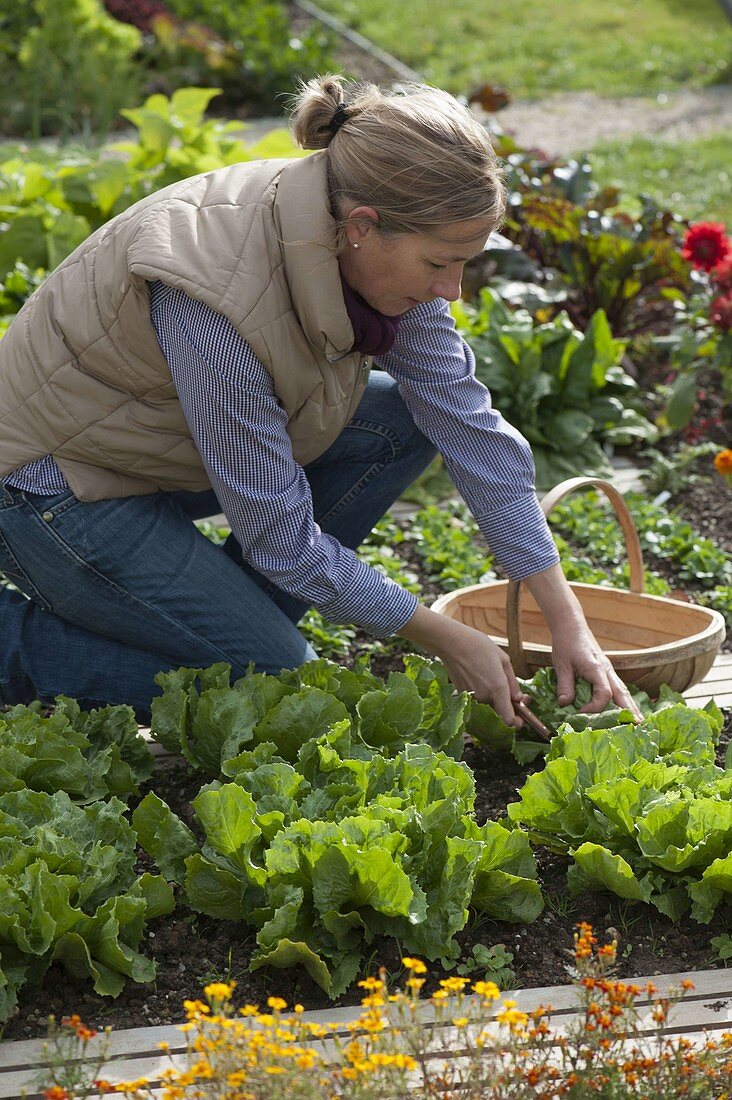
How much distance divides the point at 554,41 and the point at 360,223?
9.22 m

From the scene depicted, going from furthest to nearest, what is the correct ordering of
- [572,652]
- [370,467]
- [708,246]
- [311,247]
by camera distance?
[708,246]
[370,467]
[572,652]
[311,247]

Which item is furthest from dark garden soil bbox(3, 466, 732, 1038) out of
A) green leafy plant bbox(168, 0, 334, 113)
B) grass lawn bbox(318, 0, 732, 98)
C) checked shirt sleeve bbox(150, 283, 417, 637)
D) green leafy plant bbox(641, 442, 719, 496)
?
grass lawn bbox(318, 0, 732, 98)

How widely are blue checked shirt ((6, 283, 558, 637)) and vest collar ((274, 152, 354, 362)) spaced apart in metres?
0.13

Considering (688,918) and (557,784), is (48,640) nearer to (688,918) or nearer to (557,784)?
(557,784)

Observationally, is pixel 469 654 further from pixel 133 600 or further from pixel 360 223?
pixel 360 223

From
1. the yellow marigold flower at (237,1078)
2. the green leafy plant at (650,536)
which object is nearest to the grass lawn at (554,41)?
the green leafy plant at (650,536)

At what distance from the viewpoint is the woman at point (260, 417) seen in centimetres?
223

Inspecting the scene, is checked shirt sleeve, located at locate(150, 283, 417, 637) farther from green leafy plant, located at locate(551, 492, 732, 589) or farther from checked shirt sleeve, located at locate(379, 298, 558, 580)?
green leafy plant, located at locate(551, 492, 732, 589)

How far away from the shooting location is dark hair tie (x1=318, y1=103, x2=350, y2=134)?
225cm

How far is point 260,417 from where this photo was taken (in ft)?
7.62

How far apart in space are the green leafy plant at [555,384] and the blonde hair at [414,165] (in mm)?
1855

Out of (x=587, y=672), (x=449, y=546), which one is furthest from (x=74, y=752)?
(x=449, y=546)

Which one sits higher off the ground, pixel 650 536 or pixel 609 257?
pixel 609 257

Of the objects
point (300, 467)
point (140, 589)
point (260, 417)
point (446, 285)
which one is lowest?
point (140, 589)
